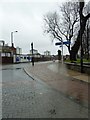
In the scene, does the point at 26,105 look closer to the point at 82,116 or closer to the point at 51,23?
the point at 82,116

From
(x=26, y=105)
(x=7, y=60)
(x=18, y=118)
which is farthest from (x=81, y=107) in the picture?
(x=7, y=60)

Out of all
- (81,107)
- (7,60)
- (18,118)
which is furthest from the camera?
(7,60)

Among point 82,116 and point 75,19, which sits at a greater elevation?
point 75,19

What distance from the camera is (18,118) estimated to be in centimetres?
658

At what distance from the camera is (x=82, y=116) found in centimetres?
683

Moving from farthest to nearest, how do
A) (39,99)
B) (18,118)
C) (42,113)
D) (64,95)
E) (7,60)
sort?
(7,60) → (64,95) → (39,99) → (42,113) → (18,118)

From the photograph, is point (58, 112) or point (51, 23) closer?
point (58, 112)

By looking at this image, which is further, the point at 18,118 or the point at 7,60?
the point at 7,60

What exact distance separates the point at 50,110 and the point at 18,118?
1303 millimetres

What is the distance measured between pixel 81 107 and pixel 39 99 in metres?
1.96

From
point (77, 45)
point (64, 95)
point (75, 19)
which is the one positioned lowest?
point (64, 95)

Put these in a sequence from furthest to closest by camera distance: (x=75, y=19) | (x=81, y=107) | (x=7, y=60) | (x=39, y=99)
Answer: (x=7, y=60) < (x=75, y=19) < (x=39, y=99) < (x=81, y=107)

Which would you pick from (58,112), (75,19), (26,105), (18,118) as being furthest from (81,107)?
(75,19)

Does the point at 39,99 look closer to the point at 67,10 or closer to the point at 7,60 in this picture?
the point at 67,10
